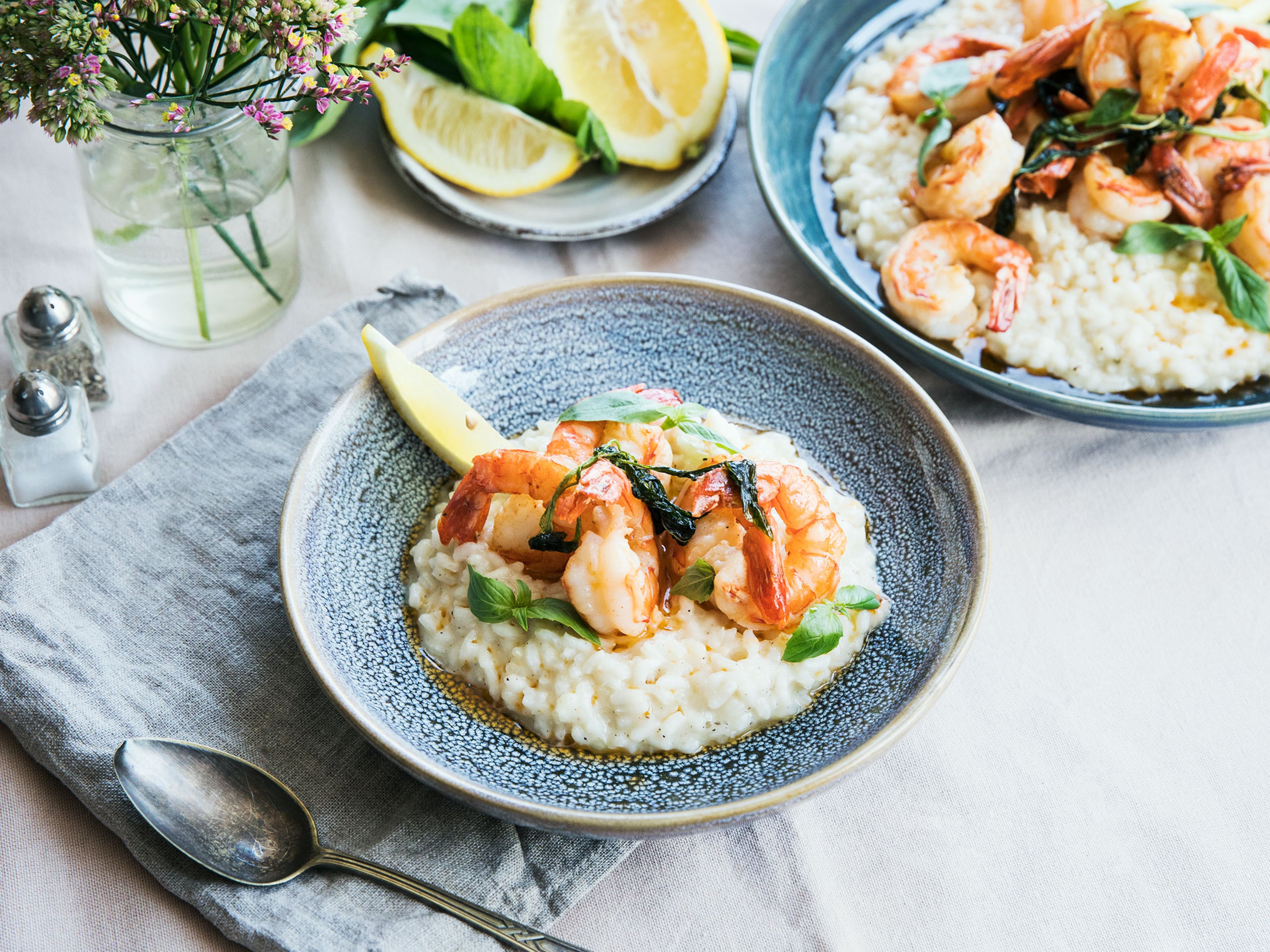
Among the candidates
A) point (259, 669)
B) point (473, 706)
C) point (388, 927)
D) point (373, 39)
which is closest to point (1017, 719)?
point (473, 706)

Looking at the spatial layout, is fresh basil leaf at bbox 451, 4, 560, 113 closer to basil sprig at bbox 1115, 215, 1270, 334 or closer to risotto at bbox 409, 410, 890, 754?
risotto at bbox 409, 410, 890, 754

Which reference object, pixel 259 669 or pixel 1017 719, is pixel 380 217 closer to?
pixel 259 669

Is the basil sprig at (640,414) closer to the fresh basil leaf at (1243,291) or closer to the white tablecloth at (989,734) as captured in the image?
the white tablecloth at (989,734)

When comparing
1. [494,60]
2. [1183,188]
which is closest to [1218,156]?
[1183,188]

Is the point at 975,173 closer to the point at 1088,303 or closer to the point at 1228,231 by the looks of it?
the point at 1088,303

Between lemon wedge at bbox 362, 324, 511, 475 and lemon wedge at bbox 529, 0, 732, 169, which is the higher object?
lemon wedge at bbox 529, 0, 732, 169

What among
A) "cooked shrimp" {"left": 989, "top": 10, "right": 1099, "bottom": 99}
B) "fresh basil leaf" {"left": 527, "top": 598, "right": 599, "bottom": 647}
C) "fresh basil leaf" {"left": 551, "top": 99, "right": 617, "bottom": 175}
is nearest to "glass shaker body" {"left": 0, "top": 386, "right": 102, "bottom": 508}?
"fresh basil leaf" {"left": 527, "top": 598, "right": 599, "bottom": 647}
